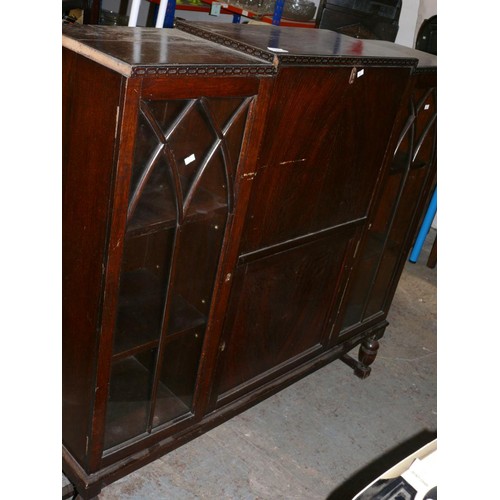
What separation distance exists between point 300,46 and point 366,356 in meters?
1.49

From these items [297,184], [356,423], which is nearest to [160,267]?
[297,184]

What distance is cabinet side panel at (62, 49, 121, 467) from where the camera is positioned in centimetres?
129

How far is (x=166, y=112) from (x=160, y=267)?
0.51m

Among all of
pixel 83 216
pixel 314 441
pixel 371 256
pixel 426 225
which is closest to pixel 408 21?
pixel 426 225

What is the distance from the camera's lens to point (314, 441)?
2.35 meters

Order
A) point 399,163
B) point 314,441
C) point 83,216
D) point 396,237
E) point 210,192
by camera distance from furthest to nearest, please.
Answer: point 396,237, point 314,441, point 399,163, point 210,192, point 83,216

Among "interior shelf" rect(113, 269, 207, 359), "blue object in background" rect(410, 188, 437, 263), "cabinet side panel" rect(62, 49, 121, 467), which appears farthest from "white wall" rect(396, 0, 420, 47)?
"cabinet side panel" rect(62, 49, 121, 467)

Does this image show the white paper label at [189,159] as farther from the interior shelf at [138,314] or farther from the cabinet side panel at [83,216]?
the interior shelf at [138,314]

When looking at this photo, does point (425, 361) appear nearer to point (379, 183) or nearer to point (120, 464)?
point (379, 183)

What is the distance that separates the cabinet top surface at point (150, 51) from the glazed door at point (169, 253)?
0.07 m

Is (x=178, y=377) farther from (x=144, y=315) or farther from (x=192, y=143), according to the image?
(x=192, y=143)

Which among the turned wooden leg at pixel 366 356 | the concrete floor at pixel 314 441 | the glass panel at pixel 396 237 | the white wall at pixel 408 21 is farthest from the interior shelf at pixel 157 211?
the white wall at pixel 408 21

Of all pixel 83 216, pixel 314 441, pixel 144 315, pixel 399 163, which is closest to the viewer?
A: pixel 83 216

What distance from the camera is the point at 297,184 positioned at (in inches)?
70.7
